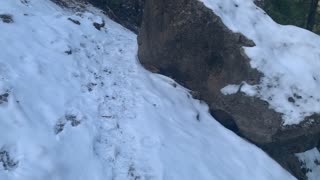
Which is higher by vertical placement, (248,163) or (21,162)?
(21,162)

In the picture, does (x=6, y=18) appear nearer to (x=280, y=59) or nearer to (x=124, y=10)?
(x=280, y=59)

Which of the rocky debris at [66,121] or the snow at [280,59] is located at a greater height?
the snow at [280,59]

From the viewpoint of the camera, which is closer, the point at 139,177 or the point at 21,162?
the point at 21,162

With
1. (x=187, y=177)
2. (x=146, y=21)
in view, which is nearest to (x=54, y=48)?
(x=146, y=21)

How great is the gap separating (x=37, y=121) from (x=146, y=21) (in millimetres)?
4084

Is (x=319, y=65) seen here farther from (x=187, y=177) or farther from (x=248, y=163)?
(x=187, y=177)

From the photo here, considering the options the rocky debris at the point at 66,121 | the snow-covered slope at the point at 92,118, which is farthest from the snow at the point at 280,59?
the rocky debris at the point at 66,121

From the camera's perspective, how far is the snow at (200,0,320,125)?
8219 millimetres

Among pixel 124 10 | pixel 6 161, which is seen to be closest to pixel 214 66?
pixel 6 161

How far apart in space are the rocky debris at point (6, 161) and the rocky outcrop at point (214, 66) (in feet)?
13.6

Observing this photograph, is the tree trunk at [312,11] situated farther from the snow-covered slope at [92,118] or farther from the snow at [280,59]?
the snow-covered slope at [92,118]

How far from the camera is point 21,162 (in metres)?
5.85

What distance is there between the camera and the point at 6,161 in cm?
585

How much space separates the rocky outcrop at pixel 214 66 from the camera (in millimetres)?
8289
